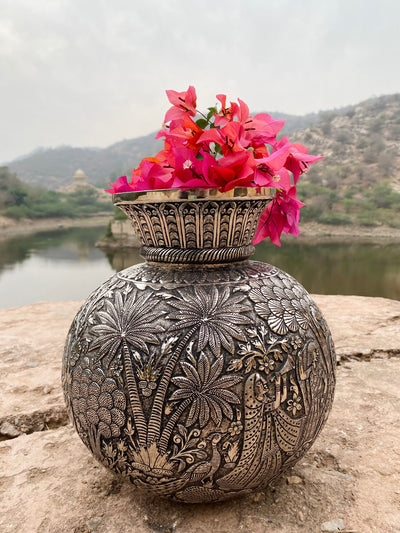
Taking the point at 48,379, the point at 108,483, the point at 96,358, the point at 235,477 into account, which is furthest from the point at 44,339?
the point at 235,477

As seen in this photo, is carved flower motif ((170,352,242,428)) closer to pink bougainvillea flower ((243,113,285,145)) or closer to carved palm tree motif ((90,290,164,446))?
carved palm tree motif ((90,290,164,446))

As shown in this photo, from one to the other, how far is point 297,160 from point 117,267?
615 inches

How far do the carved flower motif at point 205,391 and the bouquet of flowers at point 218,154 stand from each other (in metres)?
0.61

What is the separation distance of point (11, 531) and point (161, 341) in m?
1.00

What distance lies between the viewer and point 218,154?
1.59 meters

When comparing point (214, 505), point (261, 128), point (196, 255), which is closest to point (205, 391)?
point (196, 255)

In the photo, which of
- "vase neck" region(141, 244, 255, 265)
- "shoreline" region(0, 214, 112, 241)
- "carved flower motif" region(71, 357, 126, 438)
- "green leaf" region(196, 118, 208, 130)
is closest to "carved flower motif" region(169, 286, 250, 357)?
"vase neck" region(141, 244, 255, 265)

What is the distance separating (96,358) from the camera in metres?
1.44

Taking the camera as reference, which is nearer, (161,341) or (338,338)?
(161,341)

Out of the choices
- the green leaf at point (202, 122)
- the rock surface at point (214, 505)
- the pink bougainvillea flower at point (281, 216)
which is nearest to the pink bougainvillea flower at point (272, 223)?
the pink bougainvillea flower at point (281, 216)

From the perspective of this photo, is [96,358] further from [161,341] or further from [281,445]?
[281,445]

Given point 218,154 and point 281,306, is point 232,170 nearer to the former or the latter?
point 218,154

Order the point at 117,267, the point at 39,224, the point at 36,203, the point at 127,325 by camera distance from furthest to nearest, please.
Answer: the point at 36,203 < the point at 39,224 < the point at 117,267 < the point at 127,325

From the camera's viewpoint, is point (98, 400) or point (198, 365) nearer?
point (198, 365)
